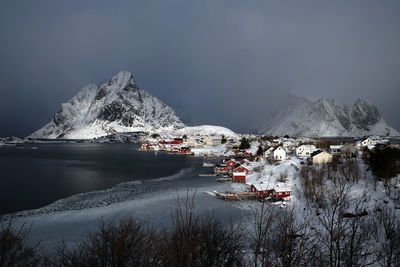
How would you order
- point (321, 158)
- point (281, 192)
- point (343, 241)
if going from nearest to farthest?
point (343, 241), point (281, 192), point (321, 158)

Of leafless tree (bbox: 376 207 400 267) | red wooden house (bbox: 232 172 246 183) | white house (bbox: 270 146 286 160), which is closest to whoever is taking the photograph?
leafless tree (bbox: 376 207 400 267)

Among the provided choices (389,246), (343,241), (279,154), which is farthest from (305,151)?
(343,241)

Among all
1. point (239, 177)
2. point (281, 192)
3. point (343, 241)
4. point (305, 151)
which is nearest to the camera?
point (343, 241)

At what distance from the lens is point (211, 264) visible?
228 inches

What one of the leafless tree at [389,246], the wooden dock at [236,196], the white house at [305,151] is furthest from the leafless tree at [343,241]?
the white house at [305,151]

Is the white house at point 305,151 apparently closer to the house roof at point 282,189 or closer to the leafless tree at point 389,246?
the house roof at point 282,189

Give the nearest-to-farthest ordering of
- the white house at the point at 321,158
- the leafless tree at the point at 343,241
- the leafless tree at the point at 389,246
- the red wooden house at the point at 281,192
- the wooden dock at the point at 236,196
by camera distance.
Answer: the leafless tree at the point at 343,241
the leafless tree at the point at 389,246
the red wooden house at the point at 281,192
the wooden dock at the point at 236,196
the white house at the point at 321,158

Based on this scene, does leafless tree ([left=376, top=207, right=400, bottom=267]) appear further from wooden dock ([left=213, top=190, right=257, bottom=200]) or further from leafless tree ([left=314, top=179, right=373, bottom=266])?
wooden dock ([left=213, top=190, right=257, bottom=200])

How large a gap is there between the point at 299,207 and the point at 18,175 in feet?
115

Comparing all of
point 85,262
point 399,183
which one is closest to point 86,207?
point 85,262

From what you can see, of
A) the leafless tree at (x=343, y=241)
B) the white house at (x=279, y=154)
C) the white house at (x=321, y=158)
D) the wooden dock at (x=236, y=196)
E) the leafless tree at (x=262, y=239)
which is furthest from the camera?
the white house at (x=279, y=154)

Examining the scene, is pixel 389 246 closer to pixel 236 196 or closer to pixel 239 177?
pixel 236 196

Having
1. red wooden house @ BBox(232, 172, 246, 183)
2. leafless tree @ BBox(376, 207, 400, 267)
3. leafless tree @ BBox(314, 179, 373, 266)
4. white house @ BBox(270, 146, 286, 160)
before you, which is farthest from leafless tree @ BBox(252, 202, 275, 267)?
white house @ BBox(270, 146, 286, 160)

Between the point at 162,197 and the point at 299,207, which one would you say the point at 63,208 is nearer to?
the point at 162,197
